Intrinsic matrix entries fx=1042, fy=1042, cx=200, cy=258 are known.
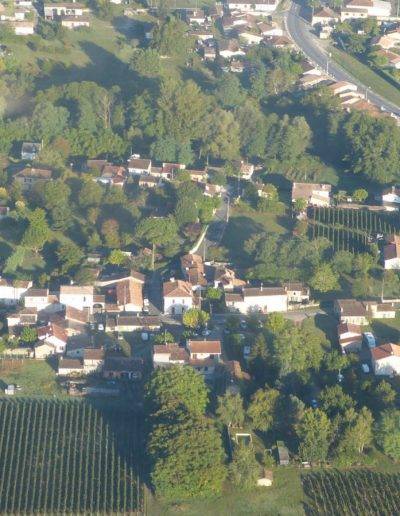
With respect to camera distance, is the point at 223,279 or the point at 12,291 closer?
the point at 12,291

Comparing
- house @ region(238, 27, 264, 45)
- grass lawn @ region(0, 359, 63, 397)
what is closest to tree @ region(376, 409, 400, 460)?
grass lawn @ region(0, 359, 63, 397)

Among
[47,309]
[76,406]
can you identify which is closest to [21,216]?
[47,309]

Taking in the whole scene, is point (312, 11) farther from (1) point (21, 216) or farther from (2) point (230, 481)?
(2) point (230, 481)

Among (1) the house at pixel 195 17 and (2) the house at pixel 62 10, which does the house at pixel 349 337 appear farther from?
(2) the house at pixel 62 10

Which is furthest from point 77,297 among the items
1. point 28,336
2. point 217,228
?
point 217,228

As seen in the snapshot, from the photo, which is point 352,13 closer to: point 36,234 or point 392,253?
point 392,253

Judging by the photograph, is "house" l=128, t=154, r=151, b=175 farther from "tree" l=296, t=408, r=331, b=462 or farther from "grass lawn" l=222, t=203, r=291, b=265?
"tree" l=296, t=408, r=331, b=462

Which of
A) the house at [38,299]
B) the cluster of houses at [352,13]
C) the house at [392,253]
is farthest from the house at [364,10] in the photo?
the house at [38,299]
